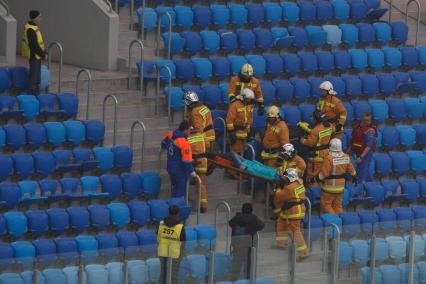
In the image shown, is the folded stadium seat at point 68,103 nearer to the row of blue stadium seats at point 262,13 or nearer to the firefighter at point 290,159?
the firefighter at point 290,159

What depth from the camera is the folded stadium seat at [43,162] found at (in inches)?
1021

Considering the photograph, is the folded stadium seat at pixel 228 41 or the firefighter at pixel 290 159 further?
the folded stadium seat at pixel 228 41

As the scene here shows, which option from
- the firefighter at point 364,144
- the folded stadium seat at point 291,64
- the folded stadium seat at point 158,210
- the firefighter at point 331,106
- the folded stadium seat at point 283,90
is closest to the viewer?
the folded stadium seat at point 158,210

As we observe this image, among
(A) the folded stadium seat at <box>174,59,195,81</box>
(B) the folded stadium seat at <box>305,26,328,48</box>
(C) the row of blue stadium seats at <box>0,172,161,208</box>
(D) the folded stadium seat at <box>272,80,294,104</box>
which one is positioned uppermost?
(B) the folded stadium seat at <box>305,26,328,48</box>

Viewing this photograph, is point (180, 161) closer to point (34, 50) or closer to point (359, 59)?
point (34, 50)

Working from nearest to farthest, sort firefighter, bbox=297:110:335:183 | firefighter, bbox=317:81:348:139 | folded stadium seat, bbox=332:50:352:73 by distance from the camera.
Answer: firefighter, bbox=297:110:335:183
firefighter, bbox=317:81:348:139
folded stadium seat, bbox=332:50:352:73

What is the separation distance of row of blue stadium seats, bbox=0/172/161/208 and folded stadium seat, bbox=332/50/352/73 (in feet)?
17.9

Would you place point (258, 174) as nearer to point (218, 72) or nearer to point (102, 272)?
point (218, 72)

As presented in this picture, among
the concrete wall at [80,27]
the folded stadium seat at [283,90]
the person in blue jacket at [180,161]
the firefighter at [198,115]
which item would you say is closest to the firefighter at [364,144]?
the folded stadium seat at [283,90]

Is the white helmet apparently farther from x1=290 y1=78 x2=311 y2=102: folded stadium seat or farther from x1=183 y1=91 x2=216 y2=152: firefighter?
x1=290 y1=78 x2=311 y2=102: folded stadium seat

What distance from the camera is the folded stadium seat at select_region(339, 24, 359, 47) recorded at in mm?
31750

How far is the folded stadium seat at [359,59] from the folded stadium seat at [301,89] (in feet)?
5.09

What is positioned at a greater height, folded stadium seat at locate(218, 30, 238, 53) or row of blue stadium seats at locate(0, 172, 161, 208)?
folded stadium seat at locate(218, 30, 238, 53)

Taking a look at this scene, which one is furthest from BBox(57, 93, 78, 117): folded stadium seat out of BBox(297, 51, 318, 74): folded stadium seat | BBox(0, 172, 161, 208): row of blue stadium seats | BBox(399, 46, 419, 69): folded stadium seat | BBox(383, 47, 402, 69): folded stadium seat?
BBox(399, 46, 419, 69): folded stadium seat
